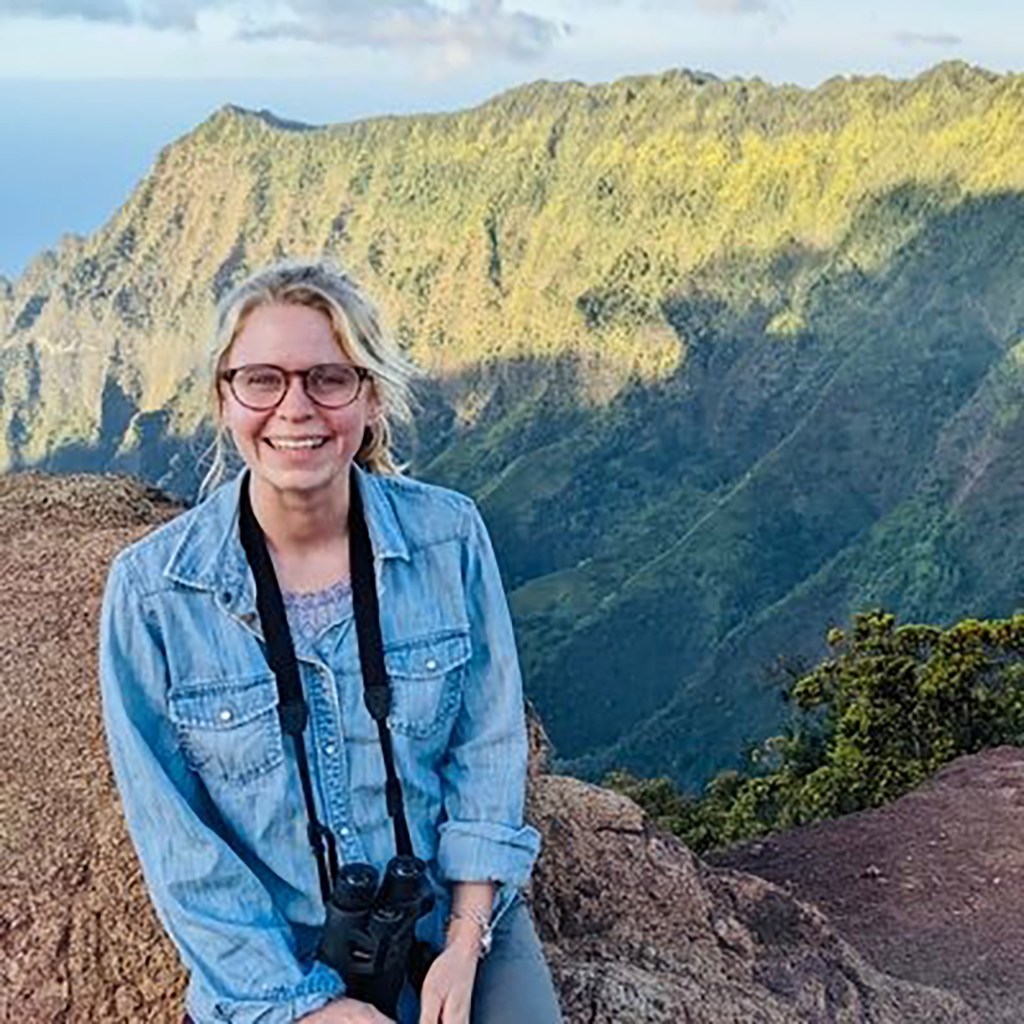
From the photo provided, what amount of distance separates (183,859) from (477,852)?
624 millimetres

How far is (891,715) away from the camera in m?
16.5

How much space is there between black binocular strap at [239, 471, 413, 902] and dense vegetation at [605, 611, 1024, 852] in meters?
11.8

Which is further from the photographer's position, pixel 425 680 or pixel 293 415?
pixel 425 680

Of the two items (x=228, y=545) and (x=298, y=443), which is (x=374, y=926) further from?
(x=298, y=443)

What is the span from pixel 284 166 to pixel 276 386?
16775 cm

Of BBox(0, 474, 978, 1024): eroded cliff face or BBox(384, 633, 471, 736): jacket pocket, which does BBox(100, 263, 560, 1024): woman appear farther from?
BBox(0, 474, 978, 1024): eroded cliff face

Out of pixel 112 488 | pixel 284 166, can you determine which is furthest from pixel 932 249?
pixel 112 488

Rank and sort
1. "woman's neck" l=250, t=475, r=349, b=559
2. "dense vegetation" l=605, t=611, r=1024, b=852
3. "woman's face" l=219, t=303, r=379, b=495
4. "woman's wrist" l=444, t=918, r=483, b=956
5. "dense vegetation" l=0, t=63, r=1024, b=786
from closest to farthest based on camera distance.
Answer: "woman's face" l=219, t=303, r=379, b=495 < "woman's neck" l=250, t=475, r=349, b=559 < "woman's wrist" l=444, t=918, r=483, b=956 < "dense vegetation" l=605, t=611, r=1024, b=852 < "dense vegetation" l=0, t=63, r=1024, b=786

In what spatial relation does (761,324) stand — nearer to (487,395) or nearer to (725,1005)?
(487,395)

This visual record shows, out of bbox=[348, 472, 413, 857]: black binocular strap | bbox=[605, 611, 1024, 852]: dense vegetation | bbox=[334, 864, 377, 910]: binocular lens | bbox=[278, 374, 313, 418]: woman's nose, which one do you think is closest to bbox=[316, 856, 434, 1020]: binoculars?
bbox=[334, 864, 377, 910]: binocular lens

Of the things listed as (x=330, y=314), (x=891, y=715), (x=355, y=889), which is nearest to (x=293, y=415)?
(x=330, y=314)

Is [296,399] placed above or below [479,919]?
above

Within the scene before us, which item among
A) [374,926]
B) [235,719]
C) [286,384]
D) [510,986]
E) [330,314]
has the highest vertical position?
[330,314]

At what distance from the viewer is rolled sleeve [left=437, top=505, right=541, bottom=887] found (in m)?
3.63
